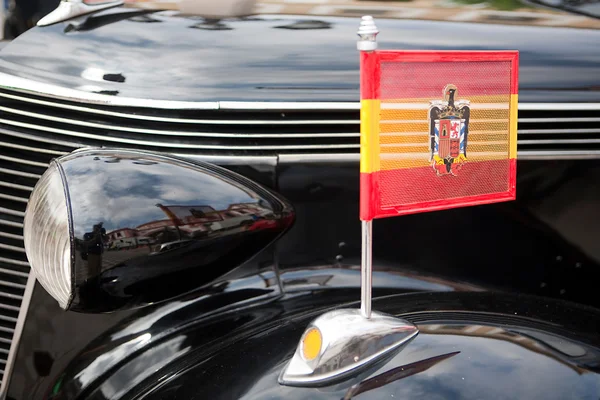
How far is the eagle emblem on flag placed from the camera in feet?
4.19

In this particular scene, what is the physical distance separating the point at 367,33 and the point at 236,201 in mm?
528

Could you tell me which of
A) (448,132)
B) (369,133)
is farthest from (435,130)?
(369,133)

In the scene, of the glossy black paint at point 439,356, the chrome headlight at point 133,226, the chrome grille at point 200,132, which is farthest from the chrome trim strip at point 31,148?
the glossy black paint at point 439,356

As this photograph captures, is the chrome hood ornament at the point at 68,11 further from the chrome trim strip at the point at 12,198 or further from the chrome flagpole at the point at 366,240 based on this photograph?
the chrome flagpole at the point at 366,240

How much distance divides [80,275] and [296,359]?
0.46 m

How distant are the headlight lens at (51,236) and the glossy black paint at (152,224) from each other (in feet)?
0.06

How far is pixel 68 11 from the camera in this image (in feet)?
5.97

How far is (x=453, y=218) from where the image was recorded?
175 cm

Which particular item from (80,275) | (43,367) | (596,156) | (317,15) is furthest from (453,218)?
(43,367)

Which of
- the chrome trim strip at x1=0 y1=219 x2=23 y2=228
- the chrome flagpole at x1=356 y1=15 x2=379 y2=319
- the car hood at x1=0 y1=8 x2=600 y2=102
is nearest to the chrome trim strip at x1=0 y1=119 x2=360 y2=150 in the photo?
the car hood at x1=0 y1=8 x2=600 y2=102

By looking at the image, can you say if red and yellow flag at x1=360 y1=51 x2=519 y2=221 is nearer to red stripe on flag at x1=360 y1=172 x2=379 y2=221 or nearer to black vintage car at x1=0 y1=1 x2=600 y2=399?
red stripe on flag at x1=360 y1=172 x2=379 y2=221

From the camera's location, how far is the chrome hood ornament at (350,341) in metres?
1.17

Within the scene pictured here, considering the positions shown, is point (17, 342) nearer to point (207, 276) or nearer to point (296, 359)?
point (207, 276)

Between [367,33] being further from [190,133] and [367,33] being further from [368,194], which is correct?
[190,133]
